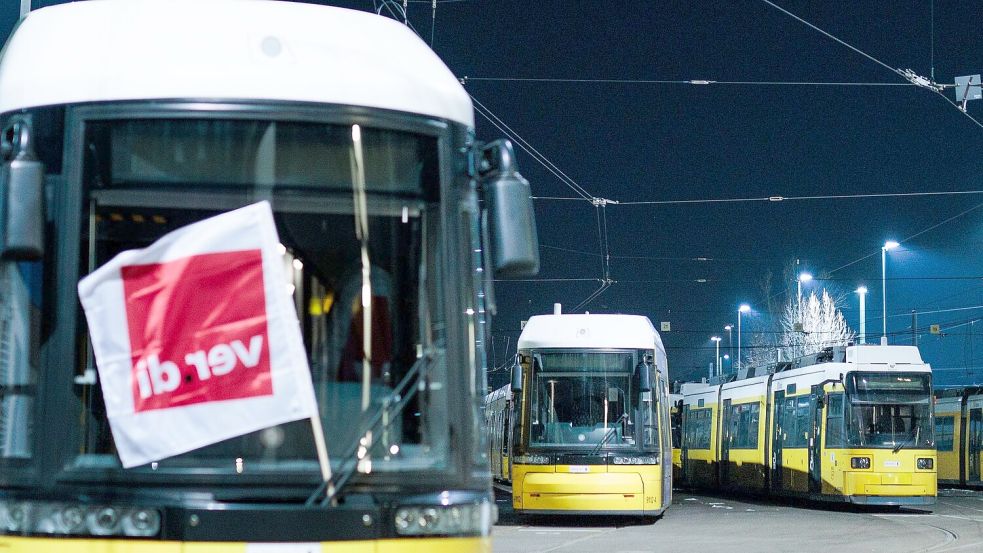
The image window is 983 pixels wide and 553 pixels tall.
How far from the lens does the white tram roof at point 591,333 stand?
2216 centimetres

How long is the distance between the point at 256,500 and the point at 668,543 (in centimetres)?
1325

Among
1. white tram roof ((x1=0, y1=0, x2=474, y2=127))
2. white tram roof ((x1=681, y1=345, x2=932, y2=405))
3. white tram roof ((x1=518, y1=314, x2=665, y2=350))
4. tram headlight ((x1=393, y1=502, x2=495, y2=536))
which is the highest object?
white tram roof ((x1=0, y1=0, x2=474, y2=127))

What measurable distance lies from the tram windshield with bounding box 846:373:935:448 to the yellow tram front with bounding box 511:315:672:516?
6.12 meters

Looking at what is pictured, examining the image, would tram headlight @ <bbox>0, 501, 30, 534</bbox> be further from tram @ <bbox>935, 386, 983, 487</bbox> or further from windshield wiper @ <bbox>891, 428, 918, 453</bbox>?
tram @ <bbox>935, 386, 983, 487</bbox>

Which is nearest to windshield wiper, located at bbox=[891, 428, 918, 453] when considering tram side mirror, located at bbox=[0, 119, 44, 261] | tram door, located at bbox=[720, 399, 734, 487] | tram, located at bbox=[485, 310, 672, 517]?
tram, located at bbox=[485, 310, 672, 517]

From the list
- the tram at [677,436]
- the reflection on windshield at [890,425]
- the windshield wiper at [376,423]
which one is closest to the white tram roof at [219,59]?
the windshield wiper at [376,423]

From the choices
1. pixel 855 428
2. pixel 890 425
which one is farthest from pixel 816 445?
pixel 890 425

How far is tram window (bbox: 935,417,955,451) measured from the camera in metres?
39.9

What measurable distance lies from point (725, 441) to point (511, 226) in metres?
29.8

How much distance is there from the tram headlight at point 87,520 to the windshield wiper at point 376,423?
668 millimetres

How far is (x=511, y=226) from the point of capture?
261 inches

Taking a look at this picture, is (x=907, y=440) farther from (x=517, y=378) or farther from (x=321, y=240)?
(x=321, y=240)

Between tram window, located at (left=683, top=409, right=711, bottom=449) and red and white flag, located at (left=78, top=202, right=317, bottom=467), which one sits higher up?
red and white flag, located at (left=78, top=202, right=317, bottom=467)

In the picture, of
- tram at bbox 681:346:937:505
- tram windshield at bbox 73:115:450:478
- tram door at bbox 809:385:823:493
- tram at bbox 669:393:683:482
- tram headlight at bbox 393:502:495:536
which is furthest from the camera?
tram at bbox 669:393:683:482
